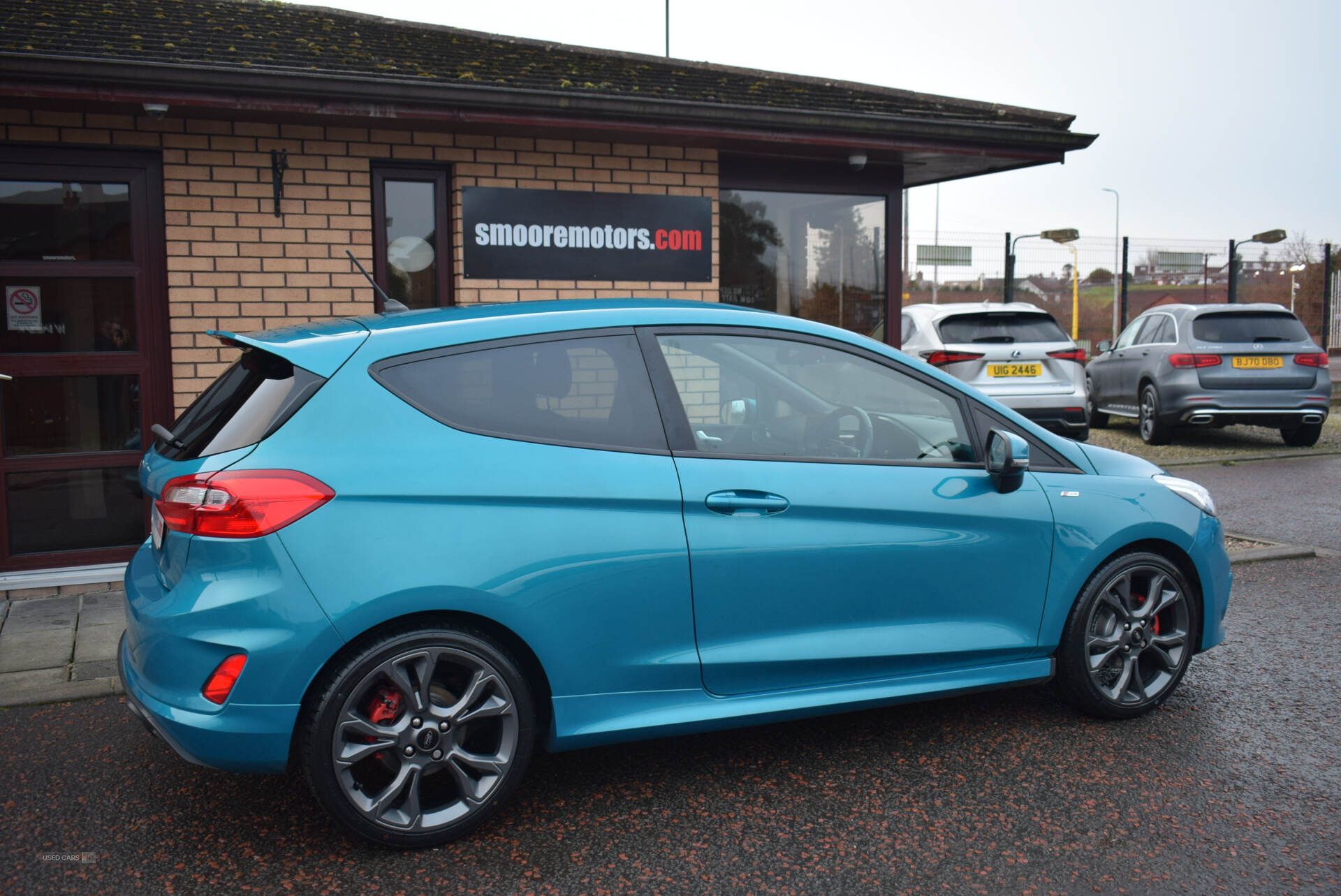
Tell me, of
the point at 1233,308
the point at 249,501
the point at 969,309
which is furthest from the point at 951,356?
the point at 249,501

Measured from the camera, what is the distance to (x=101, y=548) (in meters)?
6.47

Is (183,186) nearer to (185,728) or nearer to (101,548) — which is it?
(101,548)

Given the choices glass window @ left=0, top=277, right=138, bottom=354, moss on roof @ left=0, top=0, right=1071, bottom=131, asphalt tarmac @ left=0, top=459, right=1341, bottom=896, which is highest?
moss on roof @ left=0, top=0, right=1071, bottom=131

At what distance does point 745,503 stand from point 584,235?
175 inches

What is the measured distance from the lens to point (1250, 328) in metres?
12.3

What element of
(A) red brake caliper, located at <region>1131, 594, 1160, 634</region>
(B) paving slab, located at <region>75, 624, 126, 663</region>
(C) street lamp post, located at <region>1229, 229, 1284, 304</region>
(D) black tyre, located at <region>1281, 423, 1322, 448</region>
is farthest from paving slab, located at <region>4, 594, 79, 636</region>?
(C) street lamp post, located at <region>1229, 229, 1284, 304</region>

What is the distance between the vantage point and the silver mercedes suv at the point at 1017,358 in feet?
35.8

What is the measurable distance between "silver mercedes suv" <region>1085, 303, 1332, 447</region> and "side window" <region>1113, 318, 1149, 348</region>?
0.96m

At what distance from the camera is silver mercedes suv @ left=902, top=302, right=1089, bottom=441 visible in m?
10.9

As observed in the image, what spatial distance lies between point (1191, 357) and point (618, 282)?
Answer: 7836 millimetres

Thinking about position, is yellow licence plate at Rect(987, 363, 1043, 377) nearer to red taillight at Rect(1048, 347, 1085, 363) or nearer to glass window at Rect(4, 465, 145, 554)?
red taillight at Rect(1048, 347, 1085, 363)

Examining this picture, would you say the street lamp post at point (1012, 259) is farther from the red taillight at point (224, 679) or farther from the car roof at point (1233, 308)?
the red taillight at point (224, 679)

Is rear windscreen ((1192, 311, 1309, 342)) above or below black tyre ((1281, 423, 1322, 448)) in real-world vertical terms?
above

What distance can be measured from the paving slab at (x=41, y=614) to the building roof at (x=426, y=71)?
9.02 feet
